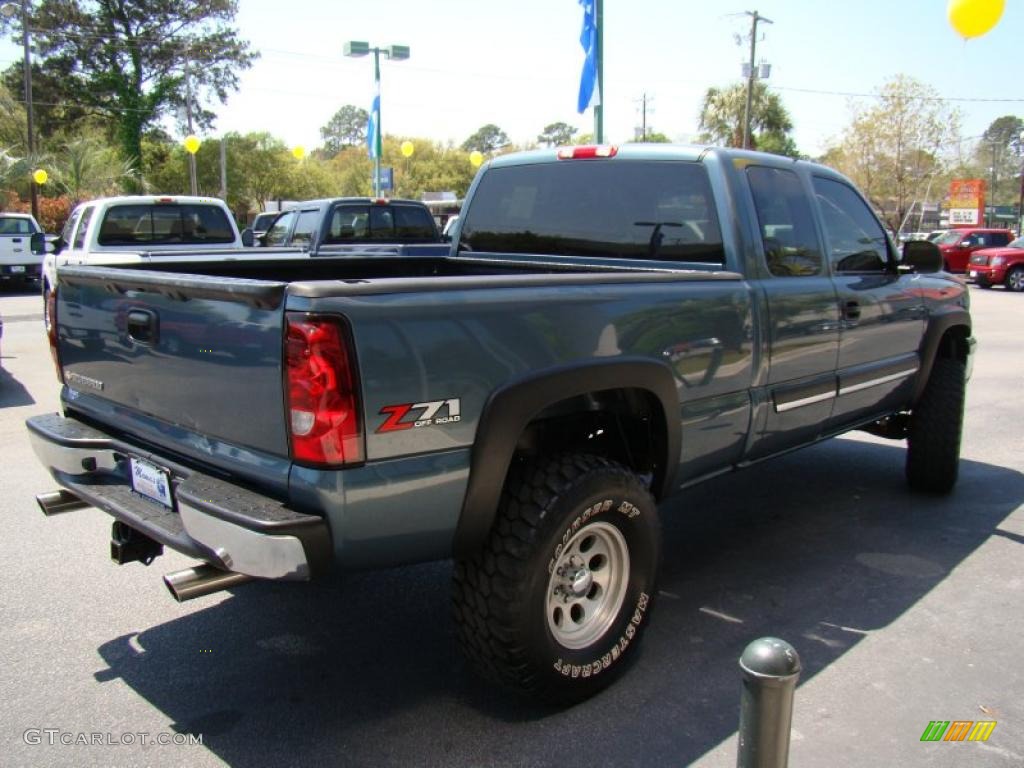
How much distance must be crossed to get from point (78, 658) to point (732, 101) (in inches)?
1838

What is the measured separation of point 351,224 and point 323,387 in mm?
10709

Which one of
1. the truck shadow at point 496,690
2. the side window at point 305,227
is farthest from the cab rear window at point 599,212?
the side window at point 305,227

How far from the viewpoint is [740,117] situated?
45.2 meters

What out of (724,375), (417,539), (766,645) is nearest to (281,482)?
(417,539)

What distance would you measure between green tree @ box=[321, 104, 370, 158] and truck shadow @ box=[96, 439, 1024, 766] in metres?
133

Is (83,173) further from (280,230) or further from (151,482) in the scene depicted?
(151,482)

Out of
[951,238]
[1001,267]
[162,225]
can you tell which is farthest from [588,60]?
[951,238]

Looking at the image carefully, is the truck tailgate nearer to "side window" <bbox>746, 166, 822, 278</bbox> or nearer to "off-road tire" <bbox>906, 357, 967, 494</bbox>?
"side window" <bbox>746, 166, 822, 278</bbox>

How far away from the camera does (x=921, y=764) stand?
2795 millimetres

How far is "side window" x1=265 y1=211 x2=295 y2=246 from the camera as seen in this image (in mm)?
13055

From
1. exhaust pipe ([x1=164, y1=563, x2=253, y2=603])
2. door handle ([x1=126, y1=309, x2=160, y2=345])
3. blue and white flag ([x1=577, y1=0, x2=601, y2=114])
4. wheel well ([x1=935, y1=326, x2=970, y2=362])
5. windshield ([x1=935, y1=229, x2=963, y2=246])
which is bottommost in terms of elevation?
exhaust pipe ([x1=164, y1=563, x2=253, y2=603])

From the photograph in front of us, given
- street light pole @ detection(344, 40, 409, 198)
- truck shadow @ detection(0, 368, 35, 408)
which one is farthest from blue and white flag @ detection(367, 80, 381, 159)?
truck shadow @ detection(0, 368, 35, 408)

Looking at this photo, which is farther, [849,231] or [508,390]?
[849,231]

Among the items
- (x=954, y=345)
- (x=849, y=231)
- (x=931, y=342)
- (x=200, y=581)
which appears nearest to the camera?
(x=200, y=581)
